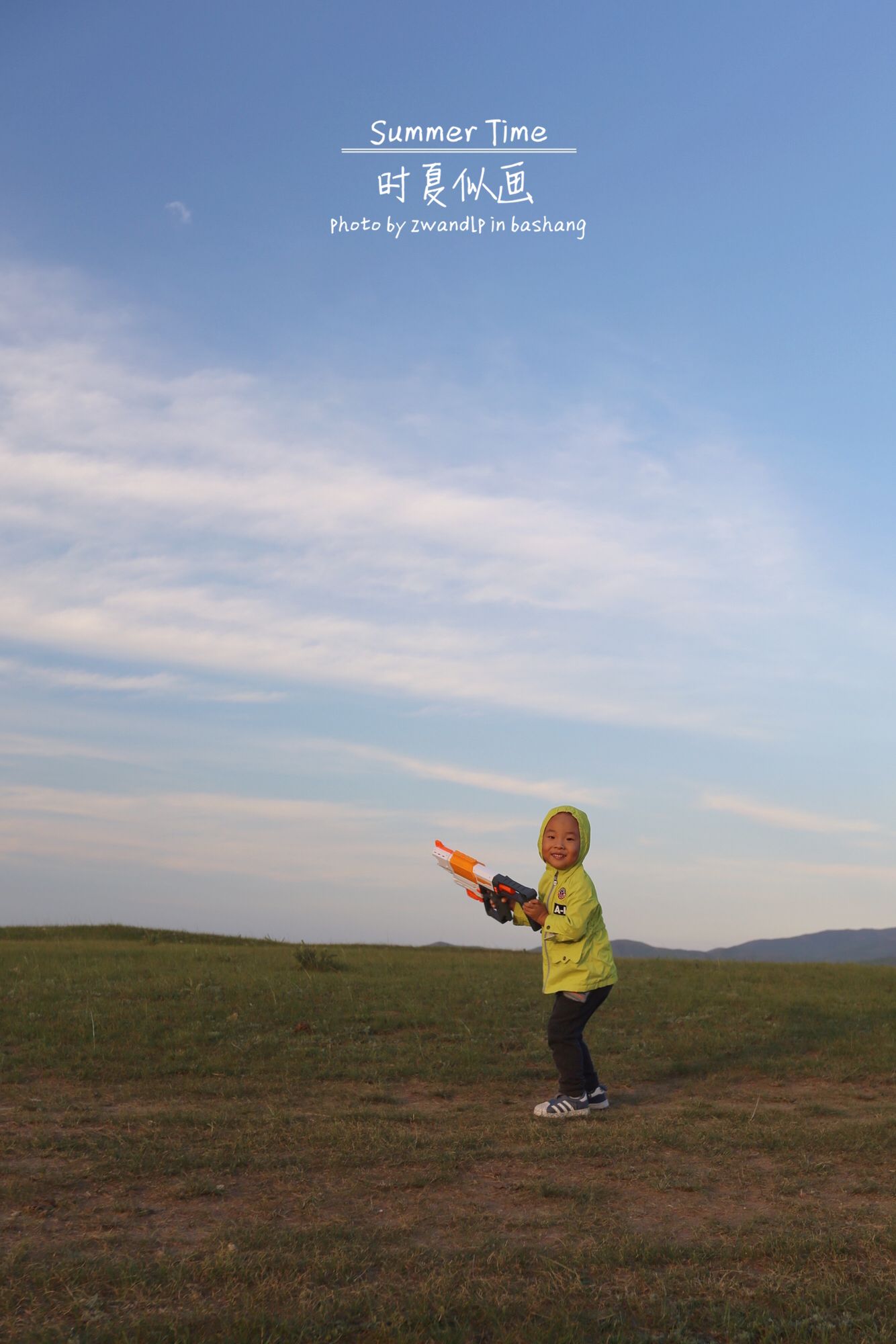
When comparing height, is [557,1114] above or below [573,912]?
below

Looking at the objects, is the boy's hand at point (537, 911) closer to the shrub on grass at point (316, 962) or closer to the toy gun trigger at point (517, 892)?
the toy gun trigger at point (517, 892)

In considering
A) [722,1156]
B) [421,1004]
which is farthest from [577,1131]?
[421,1004]

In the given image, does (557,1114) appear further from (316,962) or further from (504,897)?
(316,962)

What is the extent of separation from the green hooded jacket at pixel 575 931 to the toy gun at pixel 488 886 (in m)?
0.12

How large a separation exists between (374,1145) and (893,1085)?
6018 mm

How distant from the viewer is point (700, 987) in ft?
51.2

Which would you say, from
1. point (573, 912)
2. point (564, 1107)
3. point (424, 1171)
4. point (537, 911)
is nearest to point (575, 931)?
point (573, 912)

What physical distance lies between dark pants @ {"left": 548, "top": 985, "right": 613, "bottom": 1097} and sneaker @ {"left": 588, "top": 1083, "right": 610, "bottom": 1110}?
43mm

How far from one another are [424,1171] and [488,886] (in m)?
3.10

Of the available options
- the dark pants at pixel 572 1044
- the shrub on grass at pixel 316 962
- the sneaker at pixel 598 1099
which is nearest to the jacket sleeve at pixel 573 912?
the dark pants at pixel 572 1044

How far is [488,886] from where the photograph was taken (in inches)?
369

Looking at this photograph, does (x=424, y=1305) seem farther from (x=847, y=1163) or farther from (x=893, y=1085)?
(x=893, y=1085)

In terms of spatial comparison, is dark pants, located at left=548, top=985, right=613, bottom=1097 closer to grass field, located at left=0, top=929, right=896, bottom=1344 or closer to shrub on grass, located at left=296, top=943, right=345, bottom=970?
grass field, located at left=0, top=929, right=896, bottom=1344

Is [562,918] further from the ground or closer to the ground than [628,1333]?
further from the ground
